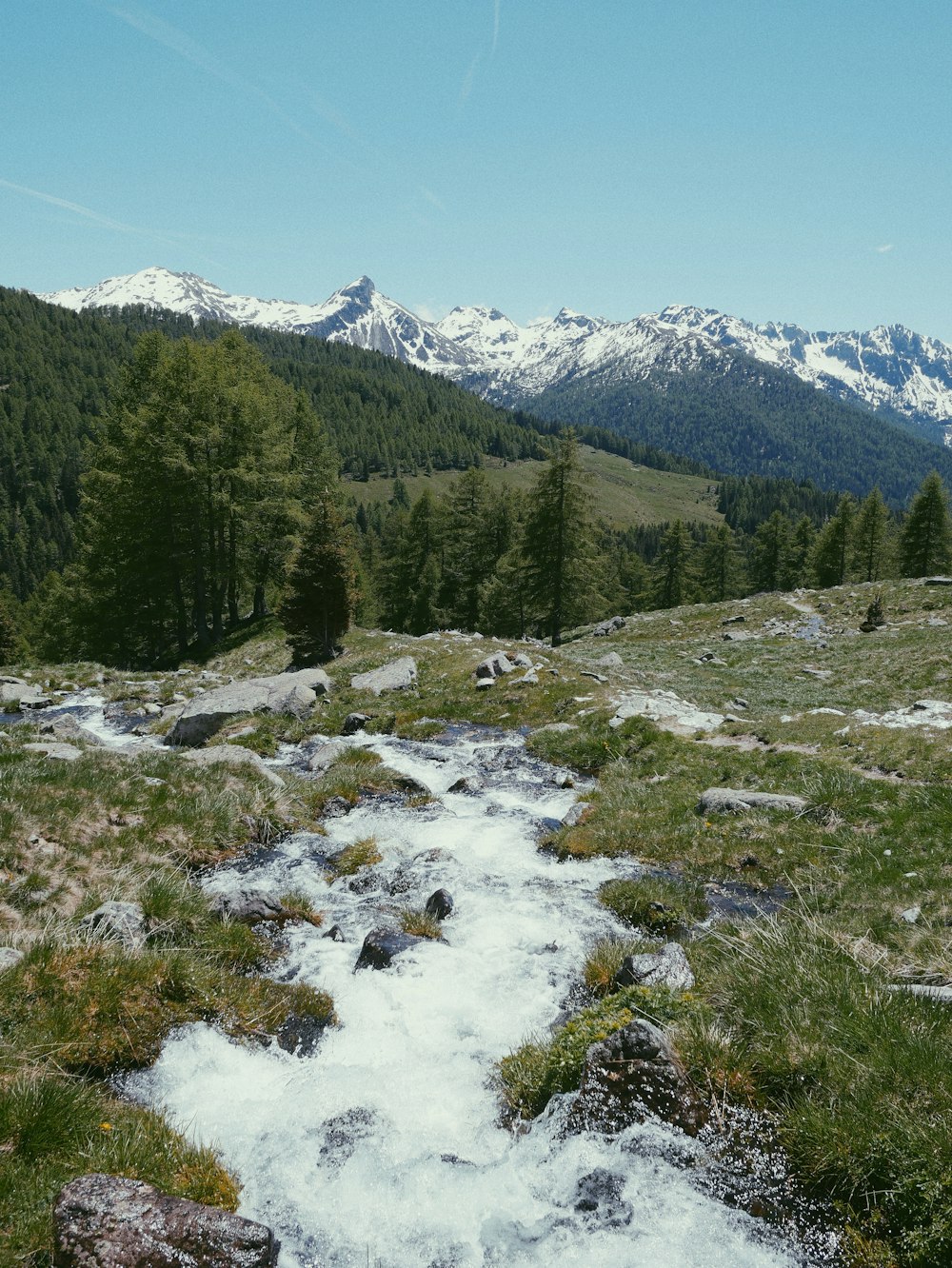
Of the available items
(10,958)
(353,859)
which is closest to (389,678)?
(353,859)

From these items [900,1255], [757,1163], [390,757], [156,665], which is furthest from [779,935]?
[156,665]

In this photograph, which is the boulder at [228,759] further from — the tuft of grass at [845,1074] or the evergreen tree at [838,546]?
the evergreen tree at [838,546]

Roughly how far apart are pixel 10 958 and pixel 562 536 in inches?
1753

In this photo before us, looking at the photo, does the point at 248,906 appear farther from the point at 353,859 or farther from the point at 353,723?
the point at 353,723

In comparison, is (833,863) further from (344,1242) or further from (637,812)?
(344,1242)

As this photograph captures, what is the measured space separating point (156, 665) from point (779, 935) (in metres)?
38.0

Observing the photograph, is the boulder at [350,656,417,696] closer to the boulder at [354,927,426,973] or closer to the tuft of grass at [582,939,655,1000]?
the boulder at [354,927,426,973]

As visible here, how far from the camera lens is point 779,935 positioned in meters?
7.19

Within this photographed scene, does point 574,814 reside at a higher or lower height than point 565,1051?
lower

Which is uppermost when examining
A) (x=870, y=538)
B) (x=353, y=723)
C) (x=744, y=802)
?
(x=870, y=538)

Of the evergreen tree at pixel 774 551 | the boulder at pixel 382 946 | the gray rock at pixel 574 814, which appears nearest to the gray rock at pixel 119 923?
the boulder at pixel 382 946

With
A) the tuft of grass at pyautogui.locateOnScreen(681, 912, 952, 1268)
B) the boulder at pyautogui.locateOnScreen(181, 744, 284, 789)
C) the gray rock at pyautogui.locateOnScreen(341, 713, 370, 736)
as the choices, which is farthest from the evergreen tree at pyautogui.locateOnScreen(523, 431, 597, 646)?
the tuft of grass at pyautogui.locateOnScreen(681, 912, 952, 1268)

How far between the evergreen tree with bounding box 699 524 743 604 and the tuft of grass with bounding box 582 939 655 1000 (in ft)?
289

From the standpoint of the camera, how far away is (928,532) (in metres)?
70.4
